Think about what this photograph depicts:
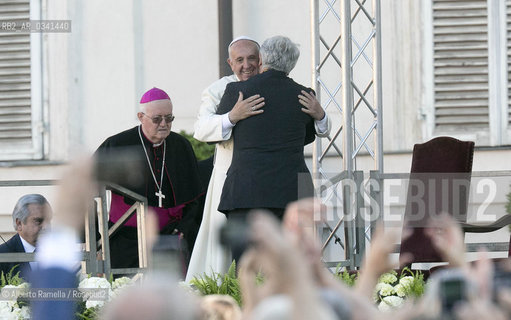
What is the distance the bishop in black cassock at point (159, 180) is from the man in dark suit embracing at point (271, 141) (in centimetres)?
115

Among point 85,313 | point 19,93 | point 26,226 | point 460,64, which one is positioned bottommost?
point 85,313

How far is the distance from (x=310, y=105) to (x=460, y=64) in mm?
3512

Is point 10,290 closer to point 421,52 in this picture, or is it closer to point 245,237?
point 245,237

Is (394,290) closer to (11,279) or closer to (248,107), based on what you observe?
(248,107)

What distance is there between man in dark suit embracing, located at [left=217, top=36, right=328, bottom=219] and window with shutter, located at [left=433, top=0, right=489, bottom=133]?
3.44 meters

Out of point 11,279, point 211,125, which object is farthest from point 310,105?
point 11,279

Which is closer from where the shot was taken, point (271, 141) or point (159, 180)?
point (271, 141)

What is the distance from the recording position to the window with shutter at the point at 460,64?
858 centimetres

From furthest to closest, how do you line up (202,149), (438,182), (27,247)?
1. (202,149)
2. (438,182)
3. (27,247)

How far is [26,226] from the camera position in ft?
20.0

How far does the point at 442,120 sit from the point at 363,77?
2.16 ft

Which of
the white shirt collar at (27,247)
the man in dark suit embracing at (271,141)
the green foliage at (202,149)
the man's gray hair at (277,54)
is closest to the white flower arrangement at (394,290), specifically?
the man in dark suit embracing at (271,141)

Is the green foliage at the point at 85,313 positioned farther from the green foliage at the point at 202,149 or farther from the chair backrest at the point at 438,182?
the green foliage at the point at 202,149

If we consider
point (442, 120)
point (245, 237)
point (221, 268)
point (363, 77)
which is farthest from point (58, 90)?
point (245, 237)
